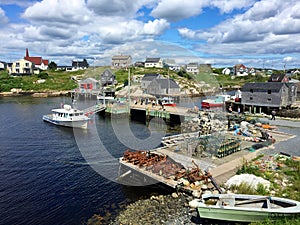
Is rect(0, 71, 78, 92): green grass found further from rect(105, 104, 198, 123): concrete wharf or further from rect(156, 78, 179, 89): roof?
rect(105, 104, 198, 123): concrete wharf

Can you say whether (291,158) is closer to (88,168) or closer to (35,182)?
(88,168)

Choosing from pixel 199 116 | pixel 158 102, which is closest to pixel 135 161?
pixel 199 116

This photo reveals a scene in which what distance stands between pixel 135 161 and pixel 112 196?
10.2ft

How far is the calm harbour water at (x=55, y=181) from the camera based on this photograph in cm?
1480

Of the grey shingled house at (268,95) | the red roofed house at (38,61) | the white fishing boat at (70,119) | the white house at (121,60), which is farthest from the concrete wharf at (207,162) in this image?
the red roofed house at (38,61)

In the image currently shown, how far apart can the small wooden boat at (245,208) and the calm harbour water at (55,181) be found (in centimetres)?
558

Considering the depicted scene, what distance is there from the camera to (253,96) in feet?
142

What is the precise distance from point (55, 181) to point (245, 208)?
45.6ft

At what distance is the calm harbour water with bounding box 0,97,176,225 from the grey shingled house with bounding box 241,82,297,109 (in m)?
21.4

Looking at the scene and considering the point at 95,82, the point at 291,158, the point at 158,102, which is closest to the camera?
the point at 291,158

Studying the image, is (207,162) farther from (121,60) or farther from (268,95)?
(121,60)

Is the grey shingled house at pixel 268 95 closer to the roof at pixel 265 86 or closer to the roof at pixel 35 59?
the roof at pixel 265 86

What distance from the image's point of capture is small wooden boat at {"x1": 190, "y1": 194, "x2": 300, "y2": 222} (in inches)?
427

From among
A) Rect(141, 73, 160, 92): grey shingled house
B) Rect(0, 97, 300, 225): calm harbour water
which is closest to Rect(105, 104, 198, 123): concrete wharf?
Rect(0, 97, 300, 225): calm harbour water
